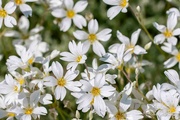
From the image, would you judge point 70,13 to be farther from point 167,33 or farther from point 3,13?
point 167,33

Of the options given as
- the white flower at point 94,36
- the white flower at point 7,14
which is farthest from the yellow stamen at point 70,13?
the white flower at point 7,14

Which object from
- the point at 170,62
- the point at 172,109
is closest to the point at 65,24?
the point at 170,62

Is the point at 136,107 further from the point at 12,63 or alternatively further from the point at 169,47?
the point at 12,63

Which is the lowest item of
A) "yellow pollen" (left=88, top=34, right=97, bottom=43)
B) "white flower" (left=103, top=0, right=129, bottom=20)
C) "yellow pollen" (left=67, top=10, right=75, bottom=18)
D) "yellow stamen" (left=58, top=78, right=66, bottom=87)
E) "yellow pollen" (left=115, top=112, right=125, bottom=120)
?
"yellow pollen" (left=115, top=112, right=125, bottom=120)

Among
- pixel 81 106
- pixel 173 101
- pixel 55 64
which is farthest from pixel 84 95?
pixel 173 101

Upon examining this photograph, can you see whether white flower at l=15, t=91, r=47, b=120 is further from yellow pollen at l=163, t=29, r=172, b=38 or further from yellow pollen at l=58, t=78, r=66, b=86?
yellow pollen at l=163, t=29, r=172, b=38

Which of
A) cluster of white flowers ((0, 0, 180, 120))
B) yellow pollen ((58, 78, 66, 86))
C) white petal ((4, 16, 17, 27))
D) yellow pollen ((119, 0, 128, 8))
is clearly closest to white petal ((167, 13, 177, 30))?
cluster of white flowers ((0, 0, 180, 120))
